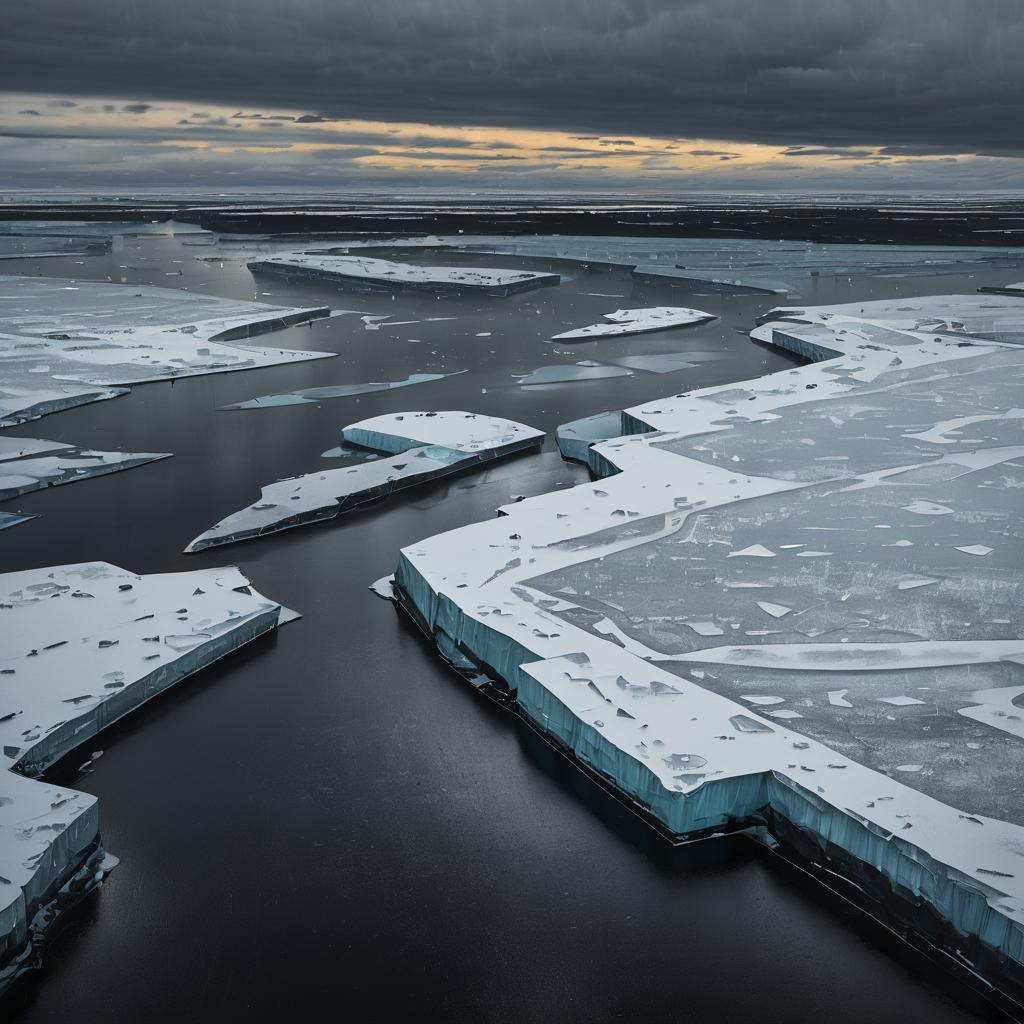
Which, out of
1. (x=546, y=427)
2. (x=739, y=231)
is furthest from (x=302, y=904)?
(x=739, y=231)

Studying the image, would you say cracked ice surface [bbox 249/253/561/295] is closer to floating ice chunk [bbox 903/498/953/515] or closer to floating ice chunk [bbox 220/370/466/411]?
floating ice chunk [bbox 220/370/466/411]

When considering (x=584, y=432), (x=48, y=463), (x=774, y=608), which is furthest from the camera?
(x=584, y=432)

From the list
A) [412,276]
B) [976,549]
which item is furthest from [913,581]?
[412,276]

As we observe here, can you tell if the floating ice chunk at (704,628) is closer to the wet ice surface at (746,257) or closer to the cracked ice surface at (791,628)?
the cracked ice surface at (791,628)

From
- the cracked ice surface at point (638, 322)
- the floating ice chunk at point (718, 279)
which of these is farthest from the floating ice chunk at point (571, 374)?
the floating ice chunk at point (718, 279)

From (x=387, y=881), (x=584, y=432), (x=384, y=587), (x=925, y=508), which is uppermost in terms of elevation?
(x=925, y=508)

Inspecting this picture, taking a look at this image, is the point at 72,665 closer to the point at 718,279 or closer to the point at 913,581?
the point at 913,581

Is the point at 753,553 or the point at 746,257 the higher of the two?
the point at 746,257

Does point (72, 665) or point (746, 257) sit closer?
point (72, 665)

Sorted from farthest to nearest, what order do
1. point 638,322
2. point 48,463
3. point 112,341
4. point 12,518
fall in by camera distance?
point 638,322
point 112,341
point 48,463
point 12,518
